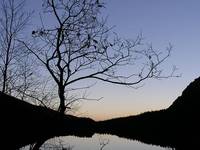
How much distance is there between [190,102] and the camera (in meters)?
20.0

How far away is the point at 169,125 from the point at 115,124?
12.4 feet

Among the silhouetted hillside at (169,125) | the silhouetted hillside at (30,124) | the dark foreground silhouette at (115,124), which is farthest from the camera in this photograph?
the silhouetted hillside at (169,125)

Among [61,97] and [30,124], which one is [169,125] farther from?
[30,124]

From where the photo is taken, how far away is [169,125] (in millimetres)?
20031

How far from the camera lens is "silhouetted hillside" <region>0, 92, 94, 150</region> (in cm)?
1738

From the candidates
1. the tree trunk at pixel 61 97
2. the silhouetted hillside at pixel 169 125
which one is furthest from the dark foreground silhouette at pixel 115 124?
the tree trunk at pixel 61 97

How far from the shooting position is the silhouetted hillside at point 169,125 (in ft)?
60.6

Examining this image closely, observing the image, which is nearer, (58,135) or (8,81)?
(58,135)

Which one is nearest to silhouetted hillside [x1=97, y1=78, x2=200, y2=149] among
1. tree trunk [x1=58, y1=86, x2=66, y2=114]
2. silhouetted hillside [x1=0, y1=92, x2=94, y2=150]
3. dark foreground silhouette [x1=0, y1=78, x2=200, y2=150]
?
dark foreground silhouette [x1=0, y1=78, x2=200, y2=150]

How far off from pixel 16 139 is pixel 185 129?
8.52m

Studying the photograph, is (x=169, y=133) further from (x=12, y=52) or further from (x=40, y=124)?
(x=12, y=52)

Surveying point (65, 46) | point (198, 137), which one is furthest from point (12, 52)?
point (198, 137)

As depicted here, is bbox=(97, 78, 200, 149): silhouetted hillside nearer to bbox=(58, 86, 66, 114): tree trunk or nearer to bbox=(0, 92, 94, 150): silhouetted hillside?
bbox=(0, 92, 94, 150): silhouetted hillside

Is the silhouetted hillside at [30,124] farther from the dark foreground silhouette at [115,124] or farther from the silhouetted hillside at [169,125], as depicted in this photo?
the silhouetted hillside at [169,125]
